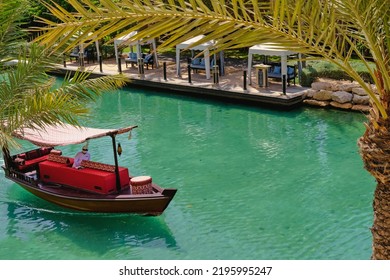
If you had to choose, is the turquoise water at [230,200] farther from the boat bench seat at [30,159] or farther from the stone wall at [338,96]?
the boat bench seat at [30,159]

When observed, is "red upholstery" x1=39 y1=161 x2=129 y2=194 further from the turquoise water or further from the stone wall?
the stone wall

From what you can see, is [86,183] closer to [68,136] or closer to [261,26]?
[68,136]

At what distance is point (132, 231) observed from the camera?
38.4ft

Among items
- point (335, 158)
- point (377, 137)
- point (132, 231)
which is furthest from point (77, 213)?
point (377, 137)

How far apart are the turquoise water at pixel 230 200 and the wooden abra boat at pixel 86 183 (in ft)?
1.22

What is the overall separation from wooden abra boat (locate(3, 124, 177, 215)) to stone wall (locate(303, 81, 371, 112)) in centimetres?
955

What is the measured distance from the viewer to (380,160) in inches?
224

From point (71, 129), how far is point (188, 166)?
3376mm

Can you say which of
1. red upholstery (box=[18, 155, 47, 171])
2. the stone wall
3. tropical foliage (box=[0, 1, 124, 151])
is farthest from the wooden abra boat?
the stone wall

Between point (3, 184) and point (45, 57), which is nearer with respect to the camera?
point (45, 57)

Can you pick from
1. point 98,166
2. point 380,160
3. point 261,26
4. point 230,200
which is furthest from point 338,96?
point 261,26

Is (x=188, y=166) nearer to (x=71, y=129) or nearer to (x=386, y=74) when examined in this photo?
(x=71, y=129)

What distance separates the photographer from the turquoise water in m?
11.0

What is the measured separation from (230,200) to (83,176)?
3.21m
